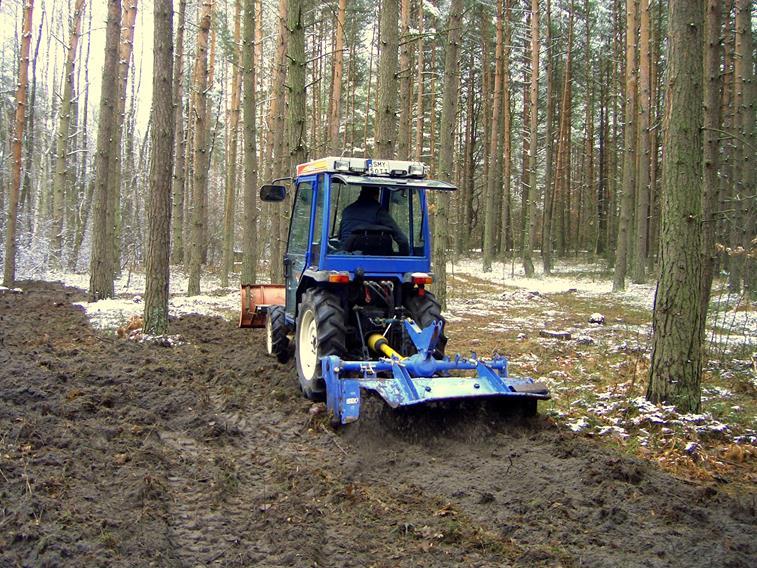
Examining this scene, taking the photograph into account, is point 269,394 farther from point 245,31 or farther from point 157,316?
point 245,31

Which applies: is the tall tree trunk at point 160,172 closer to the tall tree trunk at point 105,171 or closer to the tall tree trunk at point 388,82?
the tall tree trunk at point 388,82

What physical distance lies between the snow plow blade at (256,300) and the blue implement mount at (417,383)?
4.18 m

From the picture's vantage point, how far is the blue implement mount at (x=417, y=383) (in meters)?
5.32

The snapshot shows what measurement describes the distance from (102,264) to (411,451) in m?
11.3

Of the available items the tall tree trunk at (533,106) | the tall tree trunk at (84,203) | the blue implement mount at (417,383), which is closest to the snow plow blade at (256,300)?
the blue implement mount at (417,383)

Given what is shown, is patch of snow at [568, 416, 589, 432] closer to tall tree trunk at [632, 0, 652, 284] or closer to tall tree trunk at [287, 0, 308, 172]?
tall tree trunk at [287, 0, 308, 172]

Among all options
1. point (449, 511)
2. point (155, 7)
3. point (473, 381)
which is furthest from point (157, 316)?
point (449, 511)

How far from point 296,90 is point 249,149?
396cm

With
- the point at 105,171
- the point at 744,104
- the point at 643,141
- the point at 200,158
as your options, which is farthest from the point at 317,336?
the point at 643,141

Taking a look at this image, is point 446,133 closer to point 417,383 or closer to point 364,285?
point 364,285

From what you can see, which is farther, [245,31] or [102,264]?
[245,31]

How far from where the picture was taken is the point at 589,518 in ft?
13.0

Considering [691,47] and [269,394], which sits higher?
[691,47]

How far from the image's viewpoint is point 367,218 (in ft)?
24.1
